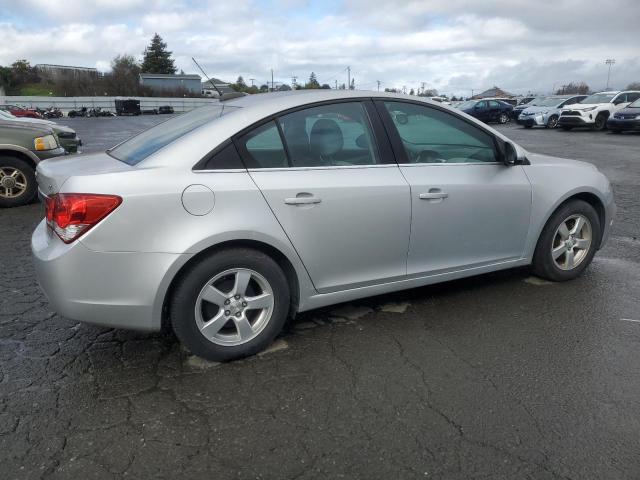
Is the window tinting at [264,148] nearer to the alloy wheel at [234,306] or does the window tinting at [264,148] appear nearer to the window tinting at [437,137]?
the alloy wheel at [234,306]

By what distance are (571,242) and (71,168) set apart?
3.85 m

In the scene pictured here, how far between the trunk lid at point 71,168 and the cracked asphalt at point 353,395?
3.47 feet

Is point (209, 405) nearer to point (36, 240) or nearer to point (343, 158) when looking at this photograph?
point (36, 240)

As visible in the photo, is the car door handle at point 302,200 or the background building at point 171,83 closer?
the car door handle at point 302,200

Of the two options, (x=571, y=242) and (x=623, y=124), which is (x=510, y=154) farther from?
(x=623, y=124)

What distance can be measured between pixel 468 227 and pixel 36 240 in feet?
9.40

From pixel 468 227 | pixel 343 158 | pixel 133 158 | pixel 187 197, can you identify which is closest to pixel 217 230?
pixel 187 197

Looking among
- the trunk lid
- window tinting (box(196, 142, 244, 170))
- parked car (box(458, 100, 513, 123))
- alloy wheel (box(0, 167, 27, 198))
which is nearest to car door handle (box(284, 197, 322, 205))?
window tinting (box(196, 142, 244, 170))

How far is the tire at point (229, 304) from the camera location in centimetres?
295

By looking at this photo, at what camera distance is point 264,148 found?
10.4ft

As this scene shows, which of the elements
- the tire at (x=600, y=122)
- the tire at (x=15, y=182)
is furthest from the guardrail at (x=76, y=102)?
the tire at (x=15, y=182)

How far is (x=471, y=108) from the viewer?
104 ft

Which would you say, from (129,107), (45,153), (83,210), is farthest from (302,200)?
(129,107)

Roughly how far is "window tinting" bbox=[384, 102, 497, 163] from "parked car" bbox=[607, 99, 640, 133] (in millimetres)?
20189
